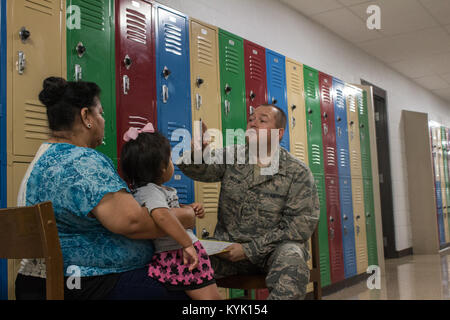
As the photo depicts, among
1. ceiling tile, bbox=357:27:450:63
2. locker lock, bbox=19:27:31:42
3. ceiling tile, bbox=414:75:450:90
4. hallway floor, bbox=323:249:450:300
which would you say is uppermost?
ceiling tile, bbox=357:27:450:63

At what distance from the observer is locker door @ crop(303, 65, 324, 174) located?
13.3ft

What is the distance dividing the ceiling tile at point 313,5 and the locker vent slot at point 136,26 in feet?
8.48

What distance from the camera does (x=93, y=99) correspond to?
1458 millimetres

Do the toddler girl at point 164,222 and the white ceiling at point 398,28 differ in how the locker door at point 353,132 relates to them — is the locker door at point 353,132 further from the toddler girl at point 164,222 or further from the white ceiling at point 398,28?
the toddler girl at point 164,222

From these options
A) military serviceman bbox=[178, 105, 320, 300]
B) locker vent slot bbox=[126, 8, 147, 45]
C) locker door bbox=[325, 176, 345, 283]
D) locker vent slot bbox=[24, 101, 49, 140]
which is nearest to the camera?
locker vent slot bbox=[24, 101, 49, 140]

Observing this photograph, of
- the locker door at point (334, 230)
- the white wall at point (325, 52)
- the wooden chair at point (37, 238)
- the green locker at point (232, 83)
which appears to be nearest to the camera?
the wooden chair at point (37, 238)

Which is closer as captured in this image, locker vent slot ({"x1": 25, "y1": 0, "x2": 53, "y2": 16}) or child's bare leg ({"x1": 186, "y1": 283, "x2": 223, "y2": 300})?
child's bare leg ({"x1": 186, "y1": 283, "x2": 223, "y2": 300})

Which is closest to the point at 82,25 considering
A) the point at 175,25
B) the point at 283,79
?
the point at 175,25

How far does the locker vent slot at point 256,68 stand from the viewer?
11.1 ft

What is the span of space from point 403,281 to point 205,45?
330 cm

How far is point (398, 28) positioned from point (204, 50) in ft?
11.6

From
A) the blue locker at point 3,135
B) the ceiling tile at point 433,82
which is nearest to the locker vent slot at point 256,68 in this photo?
the blue locker at point 3,135

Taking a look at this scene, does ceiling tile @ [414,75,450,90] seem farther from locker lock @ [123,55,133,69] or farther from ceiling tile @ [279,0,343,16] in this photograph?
locker lock @ [123,55,133,69]

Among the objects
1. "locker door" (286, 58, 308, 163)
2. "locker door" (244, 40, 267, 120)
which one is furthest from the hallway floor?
"locker door" (244, 40, 267, 120)
